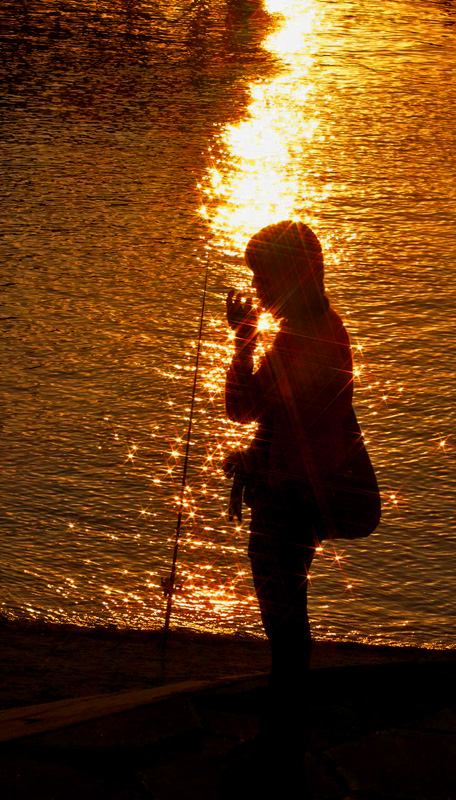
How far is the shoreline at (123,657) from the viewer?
378 centimetres

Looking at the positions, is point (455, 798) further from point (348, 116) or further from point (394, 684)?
point (348, 116)

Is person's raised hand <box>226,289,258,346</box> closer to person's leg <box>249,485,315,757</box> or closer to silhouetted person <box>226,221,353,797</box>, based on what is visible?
silhouetted person <box>226,221,353,797</box>

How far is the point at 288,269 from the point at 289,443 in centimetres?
41

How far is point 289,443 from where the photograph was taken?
118 inches

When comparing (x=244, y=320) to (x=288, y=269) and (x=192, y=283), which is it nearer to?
(x=288, y=269)

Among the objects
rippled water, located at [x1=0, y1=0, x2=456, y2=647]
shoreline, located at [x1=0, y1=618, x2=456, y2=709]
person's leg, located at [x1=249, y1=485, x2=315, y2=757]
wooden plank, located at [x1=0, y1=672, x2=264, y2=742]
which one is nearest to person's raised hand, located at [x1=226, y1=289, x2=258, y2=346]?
person's leg, located at [x1=249, y1=485, x2=315, y2=757]

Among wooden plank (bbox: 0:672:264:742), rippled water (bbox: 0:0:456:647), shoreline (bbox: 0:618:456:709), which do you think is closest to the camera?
wooden plank (bbox: 0:672:264:742)

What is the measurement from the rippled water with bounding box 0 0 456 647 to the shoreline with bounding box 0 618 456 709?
3.9 inches

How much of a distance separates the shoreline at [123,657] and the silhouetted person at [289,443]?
30.1 inches

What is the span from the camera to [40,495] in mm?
5051

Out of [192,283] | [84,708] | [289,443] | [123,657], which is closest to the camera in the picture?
[289,443]

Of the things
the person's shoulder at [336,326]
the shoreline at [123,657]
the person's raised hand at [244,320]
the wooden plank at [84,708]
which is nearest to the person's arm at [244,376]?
the person's raised hand at [244,320]

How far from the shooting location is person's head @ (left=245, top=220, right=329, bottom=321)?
302cm

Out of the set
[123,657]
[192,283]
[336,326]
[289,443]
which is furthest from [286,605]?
[192,283]
